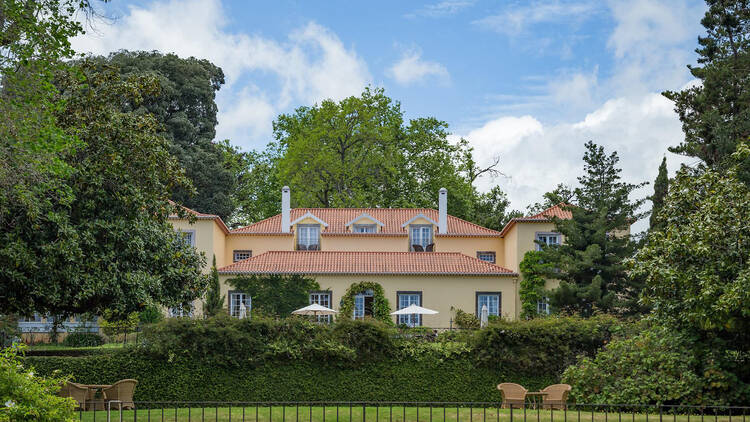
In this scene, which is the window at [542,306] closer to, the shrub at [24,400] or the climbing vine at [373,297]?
the climbing vine at [373,297]

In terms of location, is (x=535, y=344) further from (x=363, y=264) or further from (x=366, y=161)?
(x=366, y=161)

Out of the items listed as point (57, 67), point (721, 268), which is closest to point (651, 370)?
point (721, 268)

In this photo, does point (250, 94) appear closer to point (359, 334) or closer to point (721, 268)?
point (359, 334)

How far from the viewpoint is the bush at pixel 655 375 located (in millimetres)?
15406

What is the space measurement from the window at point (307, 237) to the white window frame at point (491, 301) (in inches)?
410

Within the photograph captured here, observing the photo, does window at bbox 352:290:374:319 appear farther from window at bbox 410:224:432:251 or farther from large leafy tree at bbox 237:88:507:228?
large leafy tree at bbox 237:88:507:228

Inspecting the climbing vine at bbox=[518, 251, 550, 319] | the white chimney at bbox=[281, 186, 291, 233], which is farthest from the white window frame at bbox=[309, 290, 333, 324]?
the climbing vine at bbox=[518, 251, 550, 319]

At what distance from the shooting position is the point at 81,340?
28078mm

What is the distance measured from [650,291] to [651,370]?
84.8 inches

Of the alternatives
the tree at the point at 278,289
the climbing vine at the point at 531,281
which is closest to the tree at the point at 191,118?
the tree at the point at 278,289

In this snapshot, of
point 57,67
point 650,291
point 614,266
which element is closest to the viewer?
point 57,67

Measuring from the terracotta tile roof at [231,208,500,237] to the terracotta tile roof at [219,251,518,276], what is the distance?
14.8 feet

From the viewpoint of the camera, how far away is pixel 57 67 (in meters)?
13.1

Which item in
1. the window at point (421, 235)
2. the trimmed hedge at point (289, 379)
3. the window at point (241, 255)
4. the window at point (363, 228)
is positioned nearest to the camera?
the trimmed hedge at point (289, 379)
